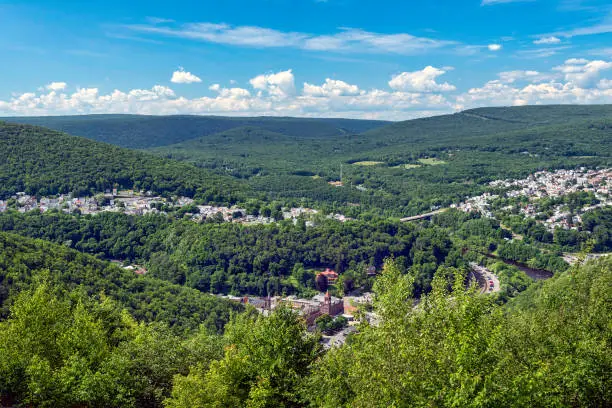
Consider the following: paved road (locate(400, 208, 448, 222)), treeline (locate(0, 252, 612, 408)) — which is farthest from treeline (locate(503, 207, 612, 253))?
treeline (locate(0, 252, 612, 408))

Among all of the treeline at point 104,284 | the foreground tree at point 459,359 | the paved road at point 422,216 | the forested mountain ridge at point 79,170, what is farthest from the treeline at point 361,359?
the paved road at point 422,216

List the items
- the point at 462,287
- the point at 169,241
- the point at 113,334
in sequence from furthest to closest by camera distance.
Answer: the point at 169,241 → the point at 113,334 → the point at 462,287

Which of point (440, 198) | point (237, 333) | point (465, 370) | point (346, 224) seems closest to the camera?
point (465, 370)

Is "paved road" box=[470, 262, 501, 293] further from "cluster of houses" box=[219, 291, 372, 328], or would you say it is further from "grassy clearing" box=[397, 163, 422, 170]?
"grassy clearing" box=[397, 163, 422, 170]

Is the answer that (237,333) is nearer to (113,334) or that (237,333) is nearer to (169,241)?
(113,334)

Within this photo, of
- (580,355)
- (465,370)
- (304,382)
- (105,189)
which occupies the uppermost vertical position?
(465,370)

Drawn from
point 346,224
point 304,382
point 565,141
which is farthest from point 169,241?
Result: point 565,141

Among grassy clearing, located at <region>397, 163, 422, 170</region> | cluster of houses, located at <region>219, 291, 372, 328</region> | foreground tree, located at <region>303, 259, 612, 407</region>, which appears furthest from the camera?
grassy clearing, located at <region>397, 163, 422, 170</region>

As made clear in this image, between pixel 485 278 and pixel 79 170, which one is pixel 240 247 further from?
pixel 79 170
